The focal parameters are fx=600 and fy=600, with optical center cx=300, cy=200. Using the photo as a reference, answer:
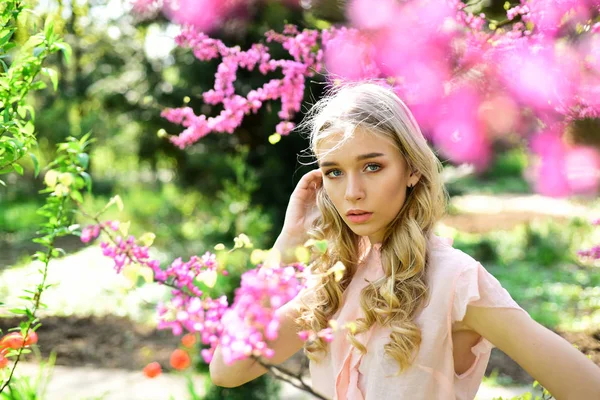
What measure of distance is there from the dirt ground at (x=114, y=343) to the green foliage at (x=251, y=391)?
156 centimetres

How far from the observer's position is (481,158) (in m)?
6.00

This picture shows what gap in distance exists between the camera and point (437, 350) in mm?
1504

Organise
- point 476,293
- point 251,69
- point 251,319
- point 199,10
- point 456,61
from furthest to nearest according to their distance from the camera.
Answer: point 199,10
point 251,69
point 456,61
point 476,293
point 251,319

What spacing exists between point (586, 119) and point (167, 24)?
18.3 ft

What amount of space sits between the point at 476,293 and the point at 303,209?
74cm

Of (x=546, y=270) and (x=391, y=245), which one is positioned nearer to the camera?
(x=391, y=245)

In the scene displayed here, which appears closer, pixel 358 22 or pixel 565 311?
pixel 358 22

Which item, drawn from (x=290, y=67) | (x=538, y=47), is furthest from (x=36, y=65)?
(x=538, y=47)

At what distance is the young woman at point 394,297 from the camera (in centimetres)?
141

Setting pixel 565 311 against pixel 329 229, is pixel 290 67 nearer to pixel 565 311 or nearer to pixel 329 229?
pixel 329 229

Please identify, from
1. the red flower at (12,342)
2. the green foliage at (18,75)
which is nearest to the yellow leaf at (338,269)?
the green foliage at (18,75)

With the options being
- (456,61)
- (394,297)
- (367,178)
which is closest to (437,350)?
(394,297)

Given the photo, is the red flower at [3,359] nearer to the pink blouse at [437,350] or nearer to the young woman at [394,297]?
the young woman at [394,297]

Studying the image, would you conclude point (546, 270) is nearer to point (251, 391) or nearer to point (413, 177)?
point (251, 391)
